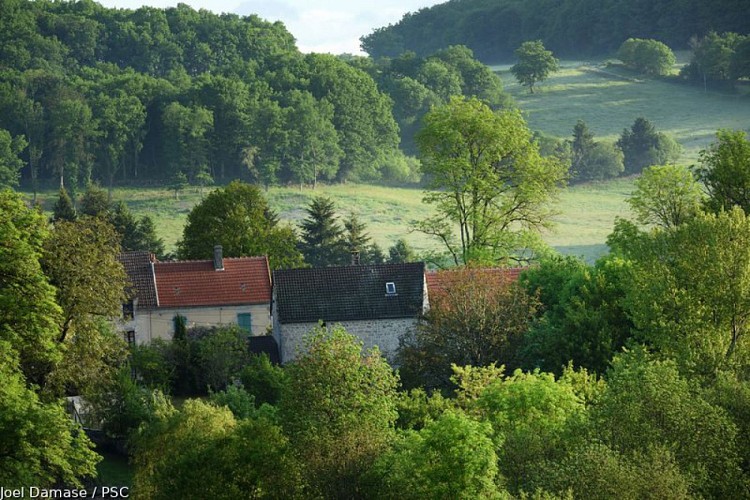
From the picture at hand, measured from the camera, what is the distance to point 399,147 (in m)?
172

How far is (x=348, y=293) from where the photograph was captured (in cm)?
5959

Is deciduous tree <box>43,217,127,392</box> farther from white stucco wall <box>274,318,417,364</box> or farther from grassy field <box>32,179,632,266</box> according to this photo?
grassy field <box>32,179,632,266</box>

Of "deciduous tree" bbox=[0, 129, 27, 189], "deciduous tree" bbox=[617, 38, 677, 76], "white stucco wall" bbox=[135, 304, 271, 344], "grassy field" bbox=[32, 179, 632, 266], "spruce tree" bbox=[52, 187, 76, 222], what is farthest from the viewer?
"deciduous tree" bbox=[617, 38, 677, 76]

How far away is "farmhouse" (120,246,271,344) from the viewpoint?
6512 cm

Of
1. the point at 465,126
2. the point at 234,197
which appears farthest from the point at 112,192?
the point at 465,126

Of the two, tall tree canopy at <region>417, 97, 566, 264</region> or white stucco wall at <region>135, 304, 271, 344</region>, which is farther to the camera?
tall tree canopy at <region>417, 97, 566, 264</region>

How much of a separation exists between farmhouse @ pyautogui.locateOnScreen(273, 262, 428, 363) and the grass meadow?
33.4 metres

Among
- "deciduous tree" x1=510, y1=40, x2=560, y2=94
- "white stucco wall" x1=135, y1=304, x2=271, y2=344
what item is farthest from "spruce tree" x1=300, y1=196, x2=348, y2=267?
"deciduous tree" x1=510, y1=40, x2=560, y2=94

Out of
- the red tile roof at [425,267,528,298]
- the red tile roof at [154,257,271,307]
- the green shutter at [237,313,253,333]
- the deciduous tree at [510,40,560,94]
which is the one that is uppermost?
the deciduous tree at [510,40,560,94]

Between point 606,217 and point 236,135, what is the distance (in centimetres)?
4019

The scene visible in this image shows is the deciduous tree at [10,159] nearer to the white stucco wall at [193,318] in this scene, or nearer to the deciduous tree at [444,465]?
the white stucco wall at [193,318]

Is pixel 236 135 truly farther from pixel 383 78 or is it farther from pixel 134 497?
pixel 134 497

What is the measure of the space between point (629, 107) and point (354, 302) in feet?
369

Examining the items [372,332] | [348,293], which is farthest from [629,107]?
[372,332]
